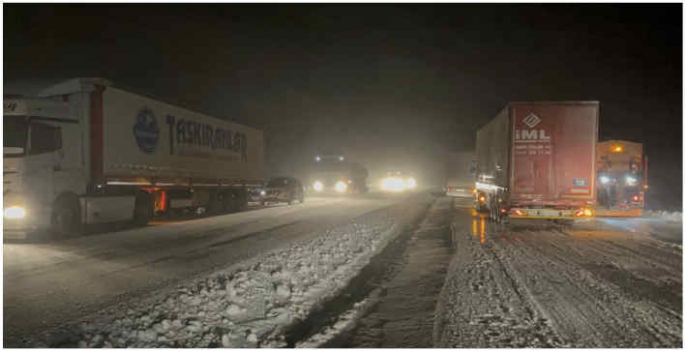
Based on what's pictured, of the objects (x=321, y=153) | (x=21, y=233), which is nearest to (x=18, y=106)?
(x=21, y=233)

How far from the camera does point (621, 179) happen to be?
65.3 ft

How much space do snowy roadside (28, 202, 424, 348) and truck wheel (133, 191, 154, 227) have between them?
309 inches

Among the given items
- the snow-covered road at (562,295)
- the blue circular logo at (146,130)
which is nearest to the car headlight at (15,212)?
the blue circular logo at (146,130)

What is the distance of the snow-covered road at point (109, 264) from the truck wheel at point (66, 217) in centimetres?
118

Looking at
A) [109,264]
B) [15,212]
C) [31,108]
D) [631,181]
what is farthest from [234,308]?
[631,181]

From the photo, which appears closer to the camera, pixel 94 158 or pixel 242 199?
pixel 94 158

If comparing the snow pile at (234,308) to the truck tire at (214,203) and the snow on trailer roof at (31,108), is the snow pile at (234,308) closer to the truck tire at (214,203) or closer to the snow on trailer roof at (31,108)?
the snow on trailer roof at (31,108)

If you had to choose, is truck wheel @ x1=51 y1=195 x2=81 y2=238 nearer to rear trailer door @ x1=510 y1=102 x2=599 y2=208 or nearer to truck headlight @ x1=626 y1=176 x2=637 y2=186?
rear trailer door @ x1=510 y1=102 x2=599 y2=208

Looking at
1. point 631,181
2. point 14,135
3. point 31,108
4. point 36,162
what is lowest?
point 631,181

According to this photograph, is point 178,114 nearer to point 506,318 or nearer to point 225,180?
point 225,180

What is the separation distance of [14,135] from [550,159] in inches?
556

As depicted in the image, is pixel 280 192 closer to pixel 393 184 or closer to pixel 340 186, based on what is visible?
pixel 340 186

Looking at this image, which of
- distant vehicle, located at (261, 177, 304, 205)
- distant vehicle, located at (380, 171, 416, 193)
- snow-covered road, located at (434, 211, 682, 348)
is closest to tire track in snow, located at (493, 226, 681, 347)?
snow-covered road, located at (434, 211, 682, 348)

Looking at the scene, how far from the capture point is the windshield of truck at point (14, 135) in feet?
37.6
